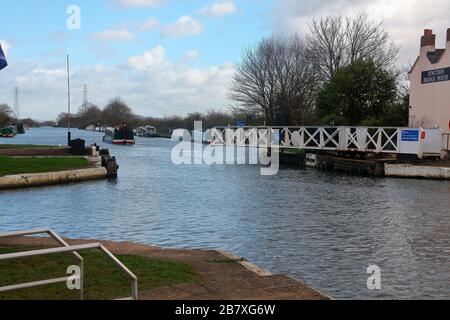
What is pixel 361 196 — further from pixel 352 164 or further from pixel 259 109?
pixel 259 109

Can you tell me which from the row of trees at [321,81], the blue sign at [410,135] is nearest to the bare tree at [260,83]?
the row of trees at [321,81]

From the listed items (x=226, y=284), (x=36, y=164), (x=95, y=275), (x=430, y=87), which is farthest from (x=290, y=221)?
(x=430, y=87)

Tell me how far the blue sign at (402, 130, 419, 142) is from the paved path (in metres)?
24.3

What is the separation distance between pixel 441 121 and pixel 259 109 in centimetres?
3465

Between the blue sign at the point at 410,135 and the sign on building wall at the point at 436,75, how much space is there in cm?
599


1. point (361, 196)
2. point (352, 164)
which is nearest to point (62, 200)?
point (361, 196)

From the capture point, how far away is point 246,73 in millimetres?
69375

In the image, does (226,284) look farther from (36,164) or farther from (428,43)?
(428,43)

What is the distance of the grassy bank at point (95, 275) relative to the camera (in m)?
7.10

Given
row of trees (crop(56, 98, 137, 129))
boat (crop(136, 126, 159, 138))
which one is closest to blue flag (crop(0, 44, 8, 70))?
boat (crop(136, 126, 159, 138))

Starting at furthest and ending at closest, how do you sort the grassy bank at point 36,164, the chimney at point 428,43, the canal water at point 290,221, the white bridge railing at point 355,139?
the chimney at point 428,43 < the white bridge railing at point 355,139 < the grassy bank at point 36,164 < the canal water at point 290,221

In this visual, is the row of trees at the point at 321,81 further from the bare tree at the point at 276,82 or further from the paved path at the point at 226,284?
the paved path at the point at 226,284

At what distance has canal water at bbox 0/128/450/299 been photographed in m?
10.3

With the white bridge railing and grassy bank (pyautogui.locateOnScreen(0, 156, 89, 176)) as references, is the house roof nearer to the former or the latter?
Result: the white bridge railing
